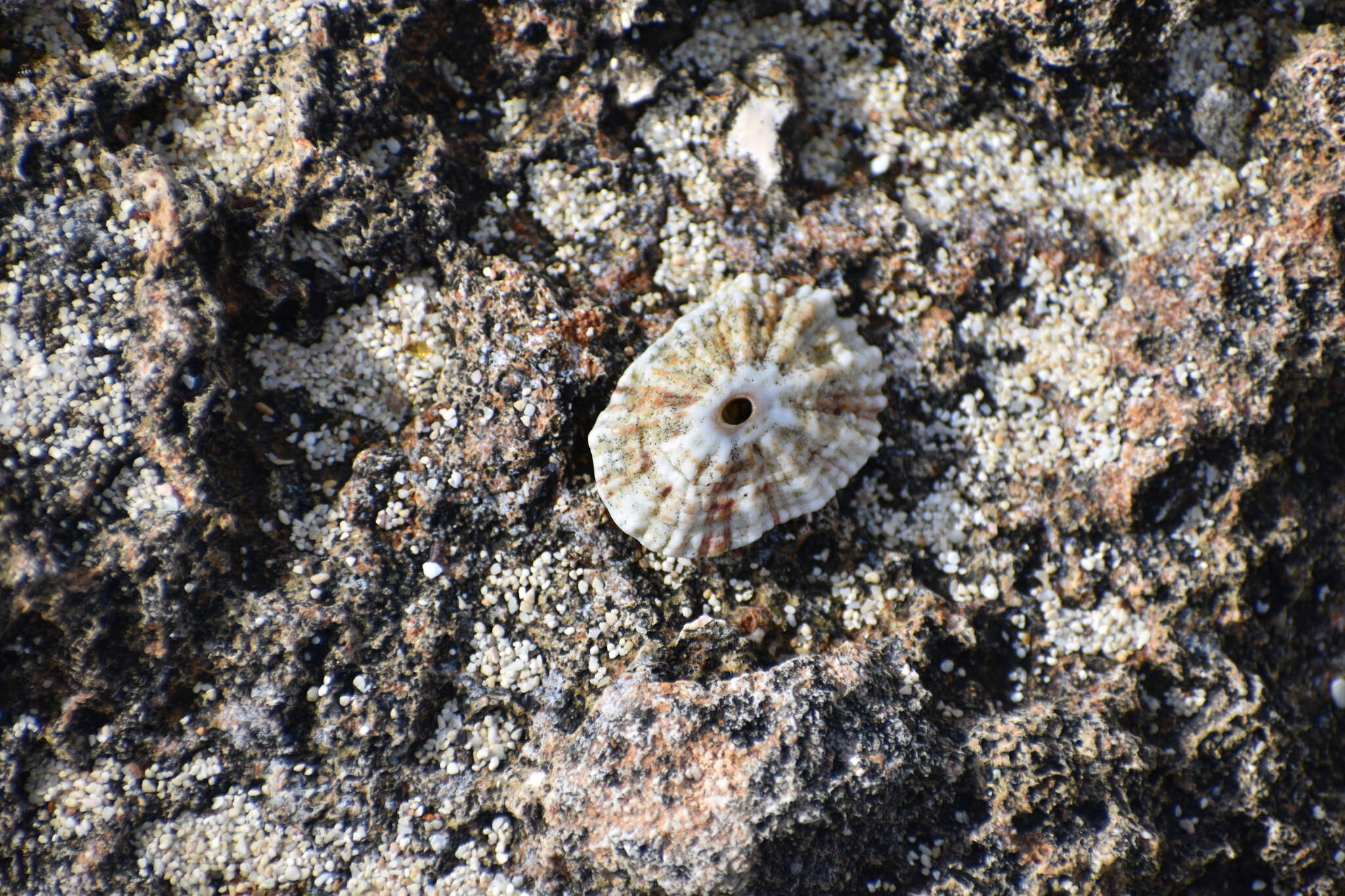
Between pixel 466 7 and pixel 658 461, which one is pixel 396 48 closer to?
pixel 466 7

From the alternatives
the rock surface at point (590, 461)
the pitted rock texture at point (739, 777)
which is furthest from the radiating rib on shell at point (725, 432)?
the pitted rock texture at point (739, 777)

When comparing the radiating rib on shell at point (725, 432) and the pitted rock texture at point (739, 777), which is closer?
the pitted rock texture at point (739, 777)

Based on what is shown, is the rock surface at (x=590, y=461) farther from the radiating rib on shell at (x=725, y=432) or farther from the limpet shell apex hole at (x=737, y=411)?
the limpet shell apex hole at (x=737, y=411)

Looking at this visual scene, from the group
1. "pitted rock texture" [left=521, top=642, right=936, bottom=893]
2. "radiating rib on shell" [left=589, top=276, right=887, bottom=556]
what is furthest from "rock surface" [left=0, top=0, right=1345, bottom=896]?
"radiating rib on shell" [left=589, top=276, right=887, bottom=556]

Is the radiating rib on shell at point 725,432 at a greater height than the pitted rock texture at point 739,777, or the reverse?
the radiating rib on shell at point 725,432

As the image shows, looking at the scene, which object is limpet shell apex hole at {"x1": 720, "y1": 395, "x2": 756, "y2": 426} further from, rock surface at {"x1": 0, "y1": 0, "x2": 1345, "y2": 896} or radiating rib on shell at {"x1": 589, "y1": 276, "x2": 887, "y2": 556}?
rock surface at {"x1": 0, "y1": 0, "x2": 1345, "y2": 896}

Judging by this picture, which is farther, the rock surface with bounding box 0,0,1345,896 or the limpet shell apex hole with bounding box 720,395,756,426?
the limpet shell apex hole with bounding box 720,395,756,426

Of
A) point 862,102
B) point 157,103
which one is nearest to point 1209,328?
point 862,102
